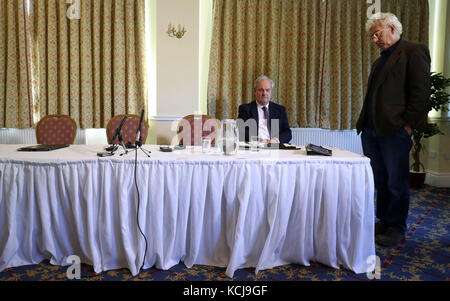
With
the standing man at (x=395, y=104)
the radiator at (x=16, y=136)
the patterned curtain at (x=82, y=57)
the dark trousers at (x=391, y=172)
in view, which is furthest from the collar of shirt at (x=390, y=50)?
the radiator at (x=16, y=136)

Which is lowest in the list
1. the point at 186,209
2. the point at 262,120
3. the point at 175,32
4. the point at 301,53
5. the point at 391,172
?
the point at 186,209

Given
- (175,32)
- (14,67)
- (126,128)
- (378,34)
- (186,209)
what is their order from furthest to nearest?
(175,32) → (14,67) → (126,128) → (378,34) → (186,209)

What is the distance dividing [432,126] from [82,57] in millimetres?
4187

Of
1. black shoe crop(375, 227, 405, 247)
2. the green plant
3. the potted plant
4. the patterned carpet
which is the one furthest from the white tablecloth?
the potted plant

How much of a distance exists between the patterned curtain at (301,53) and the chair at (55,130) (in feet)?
5.29

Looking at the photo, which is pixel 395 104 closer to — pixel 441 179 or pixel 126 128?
pixel 126 128

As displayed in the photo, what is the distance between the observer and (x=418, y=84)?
2102 mm

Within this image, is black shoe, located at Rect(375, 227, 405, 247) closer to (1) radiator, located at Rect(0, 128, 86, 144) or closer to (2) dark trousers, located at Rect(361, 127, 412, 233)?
(2) dark trousers, located at Rect(361, 127, 412, 233)

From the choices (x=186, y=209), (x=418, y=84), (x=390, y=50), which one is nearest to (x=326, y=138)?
(x=390, y=50)

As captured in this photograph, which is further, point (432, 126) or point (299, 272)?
point (432, 126)

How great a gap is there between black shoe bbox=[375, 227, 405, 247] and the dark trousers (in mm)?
46

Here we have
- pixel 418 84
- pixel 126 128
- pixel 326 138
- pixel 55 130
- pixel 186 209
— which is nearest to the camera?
pixel 186 209

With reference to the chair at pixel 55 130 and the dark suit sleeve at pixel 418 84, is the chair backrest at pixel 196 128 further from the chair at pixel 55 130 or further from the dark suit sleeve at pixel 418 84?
the dark suit sleeve at pixel 418 84

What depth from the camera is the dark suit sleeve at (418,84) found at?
2.10m
